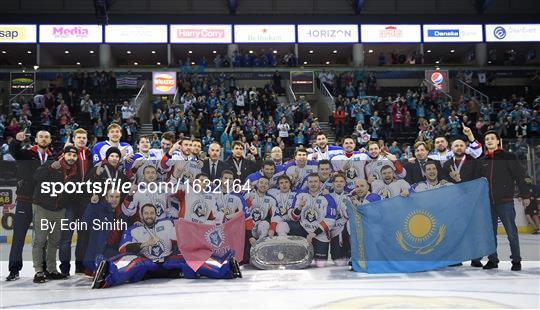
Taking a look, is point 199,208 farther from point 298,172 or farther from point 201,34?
point 201,34

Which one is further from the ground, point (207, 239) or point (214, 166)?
point (214, 166)

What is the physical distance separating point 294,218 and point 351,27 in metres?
25.8

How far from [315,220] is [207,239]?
61.0 inches

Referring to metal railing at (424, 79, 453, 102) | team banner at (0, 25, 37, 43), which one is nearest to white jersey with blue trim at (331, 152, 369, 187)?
metal railing at (424, 79, 453, 102)

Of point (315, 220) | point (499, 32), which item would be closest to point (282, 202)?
point (315, 220)

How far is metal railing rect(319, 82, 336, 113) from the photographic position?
77.5 ft

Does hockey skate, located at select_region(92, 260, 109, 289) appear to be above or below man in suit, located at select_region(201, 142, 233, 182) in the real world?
below

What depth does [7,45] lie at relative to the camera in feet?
101

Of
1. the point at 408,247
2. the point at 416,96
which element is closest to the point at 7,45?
the point at 416,96

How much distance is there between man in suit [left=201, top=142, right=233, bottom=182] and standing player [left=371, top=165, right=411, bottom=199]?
6.82ft

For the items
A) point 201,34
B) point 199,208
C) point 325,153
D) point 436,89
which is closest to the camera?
point 199,208

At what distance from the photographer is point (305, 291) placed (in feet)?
17.6

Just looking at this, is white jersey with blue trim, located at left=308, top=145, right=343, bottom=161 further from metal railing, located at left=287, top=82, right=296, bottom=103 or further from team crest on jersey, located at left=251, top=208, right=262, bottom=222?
metal railing, located at left=287, top=82, right=296, bottom=103

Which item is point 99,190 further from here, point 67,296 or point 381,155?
point 381,155
